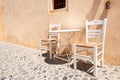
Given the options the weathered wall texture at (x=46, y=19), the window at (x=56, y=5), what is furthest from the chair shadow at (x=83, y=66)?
the window at (x=56, y=5)

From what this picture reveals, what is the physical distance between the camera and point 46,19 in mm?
3982

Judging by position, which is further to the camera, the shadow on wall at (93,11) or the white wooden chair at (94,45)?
the shadow on wall at (93,11)

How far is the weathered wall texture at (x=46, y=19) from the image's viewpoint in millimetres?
2719

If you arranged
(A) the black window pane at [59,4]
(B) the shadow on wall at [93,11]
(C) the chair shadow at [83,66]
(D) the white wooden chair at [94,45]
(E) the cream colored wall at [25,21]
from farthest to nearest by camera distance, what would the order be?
(E) the cream colored wall at [25,21] → (A) the black window pane at [59,4] → (B) the shadow on wall at [93,11] → (C) the chair shadow at [83,66] → (D) the white wooden chair at [94,45]

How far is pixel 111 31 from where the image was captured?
2727 mm

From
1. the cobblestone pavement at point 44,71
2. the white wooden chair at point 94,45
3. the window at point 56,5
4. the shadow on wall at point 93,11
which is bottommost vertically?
the cobblestone pavement at point 44,71

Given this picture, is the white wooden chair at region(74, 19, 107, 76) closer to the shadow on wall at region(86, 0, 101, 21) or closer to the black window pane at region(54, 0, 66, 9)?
the shadow on wall at region(86, 0, 101, 21)

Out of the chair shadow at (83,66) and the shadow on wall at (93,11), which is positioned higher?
the shadow on wall at (93,11)

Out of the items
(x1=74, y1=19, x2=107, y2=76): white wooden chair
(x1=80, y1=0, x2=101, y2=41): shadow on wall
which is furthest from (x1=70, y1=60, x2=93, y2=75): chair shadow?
(x1=80, y1=0, x2=101, y2=41): shadow on wall

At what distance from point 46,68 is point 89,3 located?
1819 mm

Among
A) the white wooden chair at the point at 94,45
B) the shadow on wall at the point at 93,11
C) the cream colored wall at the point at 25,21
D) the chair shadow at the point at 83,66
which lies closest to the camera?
the white wooden chair at the point at 94,45

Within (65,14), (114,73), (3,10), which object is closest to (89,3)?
(65,14)

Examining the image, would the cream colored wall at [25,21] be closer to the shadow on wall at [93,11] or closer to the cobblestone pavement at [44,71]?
the cobblestone pavement at [44,71]

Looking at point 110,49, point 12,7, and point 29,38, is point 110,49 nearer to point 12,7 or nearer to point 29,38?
point 29,38
